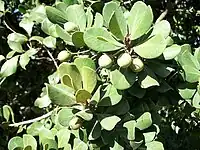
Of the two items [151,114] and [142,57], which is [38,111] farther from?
[142,57]

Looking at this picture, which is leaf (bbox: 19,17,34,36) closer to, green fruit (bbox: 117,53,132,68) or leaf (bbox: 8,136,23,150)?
leaf (bbox: 8,136,23,150)

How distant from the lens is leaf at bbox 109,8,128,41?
1103 mm

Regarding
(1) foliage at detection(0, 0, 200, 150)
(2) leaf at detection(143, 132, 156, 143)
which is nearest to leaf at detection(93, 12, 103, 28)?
(1) foliage at detection(0, 0, 200, 150)

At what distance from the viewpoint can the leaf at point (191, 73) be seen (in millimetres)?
1229

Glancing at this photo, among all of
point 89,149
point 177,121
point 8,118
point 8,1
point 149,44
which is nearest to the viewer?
point 149,44

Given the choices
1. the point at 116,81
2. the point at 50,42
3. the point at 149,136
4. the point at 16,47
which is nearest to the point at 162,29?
the point at 116,81

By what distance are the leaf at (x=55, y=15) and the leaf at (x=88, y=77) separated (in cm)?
28

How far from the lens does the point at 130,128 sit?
1186 mm

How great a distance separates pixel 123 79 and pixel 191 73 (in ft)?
0.68

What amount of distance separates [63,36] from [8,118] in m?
0.49

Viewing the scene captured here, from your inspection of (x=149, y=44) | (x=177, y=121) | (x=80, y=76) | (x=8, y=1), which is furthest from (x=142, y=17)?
(x=8, y=1)

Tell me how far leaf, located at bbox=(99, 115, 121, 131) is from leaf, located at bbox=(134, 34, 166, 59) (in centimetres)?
16

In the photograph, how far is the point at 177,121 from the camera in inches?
74.3

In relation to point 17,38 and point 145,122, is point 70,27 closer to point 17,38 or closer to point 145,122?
point 145,122
